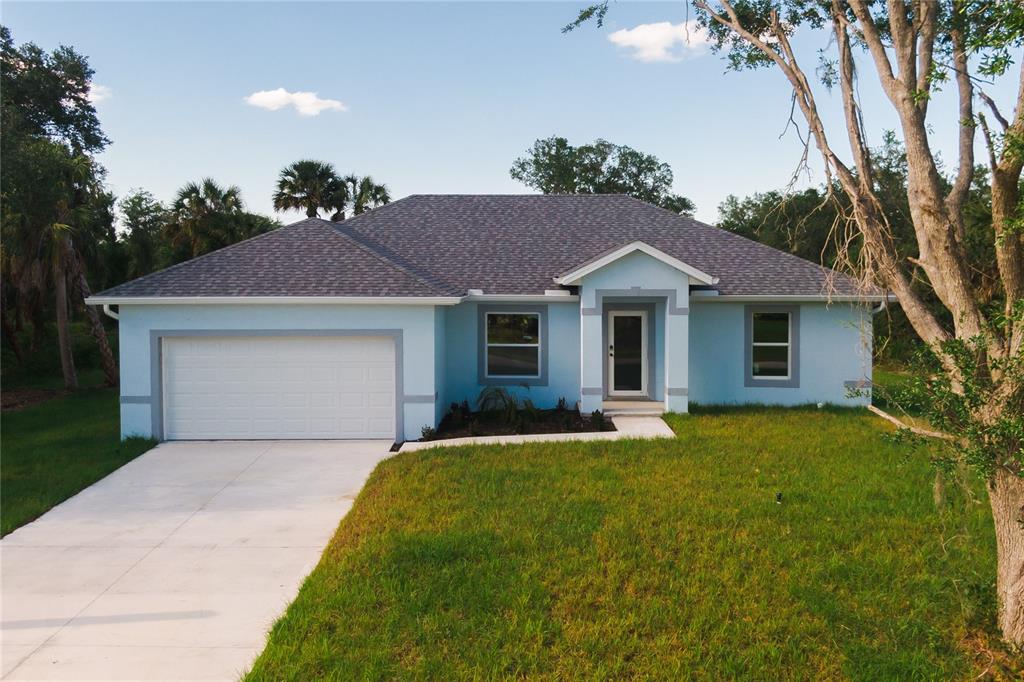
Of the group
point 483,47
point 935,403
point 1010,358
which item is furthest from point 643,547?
point 483,47

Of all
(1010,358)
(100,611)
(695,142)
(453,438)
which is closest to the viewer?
(1010,358)

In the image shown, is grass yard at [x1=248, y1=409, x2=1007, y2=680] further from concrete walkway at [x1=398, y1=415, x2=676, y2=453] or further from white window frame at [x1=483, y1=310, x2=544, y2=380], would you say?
white window frame at [x1=483, y1=310, x2=544, y2=380]

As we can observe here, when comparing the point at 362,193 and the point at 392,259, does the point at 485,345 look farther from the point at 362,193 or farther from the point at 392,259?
the point at 362,193

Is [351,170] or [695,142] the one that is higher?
[351,170]

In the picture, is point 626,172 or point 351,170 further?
point 626,172

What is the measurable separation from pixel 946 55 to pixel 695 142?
31.3 ft

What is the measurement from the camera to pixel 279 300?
12.7 metres

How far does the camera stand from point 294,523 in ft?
A: 28.0

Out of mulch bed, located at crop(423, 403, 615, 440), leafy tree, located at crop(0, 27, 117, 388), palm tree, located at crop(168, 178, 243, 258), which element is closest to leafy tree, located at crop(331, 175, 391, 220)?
palm tree, located at crop(168, 178, 243, 258)

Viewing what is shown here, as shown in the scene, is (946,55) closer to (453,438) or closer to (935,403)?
(935,403)

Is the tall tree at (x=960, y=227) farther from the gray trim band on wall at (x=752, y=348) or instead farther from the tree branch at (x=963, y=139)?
the gray trim band on wall at (x=752, y=348)

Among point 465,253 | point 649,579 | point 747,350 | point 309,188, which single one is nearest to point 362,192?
point 309,188

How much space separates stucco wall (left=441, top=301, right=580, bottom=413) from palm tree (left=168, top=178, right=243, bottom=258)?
16509mm

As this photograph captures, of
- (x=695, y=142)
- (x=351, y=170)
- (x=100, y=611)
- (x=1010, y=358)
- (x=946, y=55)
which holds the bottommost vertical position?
(x=100, y=611)
